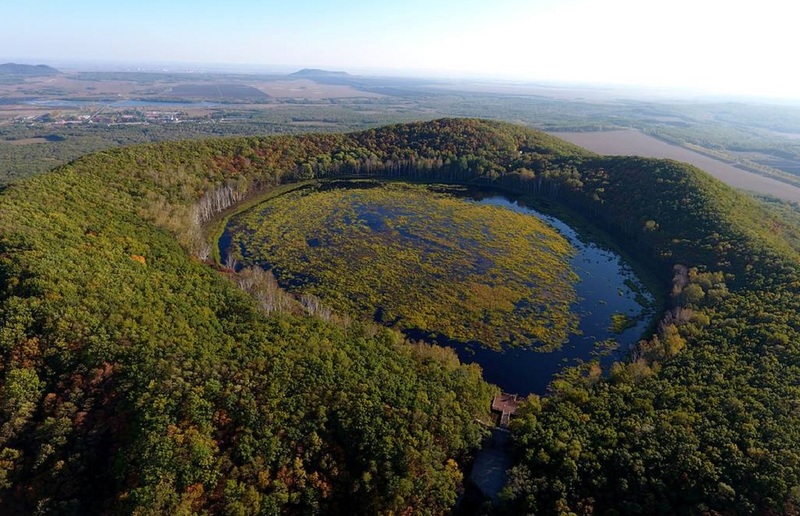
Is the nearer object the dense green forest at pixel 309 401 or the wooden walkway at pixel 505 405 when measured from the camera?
the dense green forest at pixel 309 401

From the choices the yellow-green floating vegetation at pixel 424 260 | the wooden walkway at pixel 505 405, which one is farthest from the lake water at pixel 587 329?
the yellow-green floating vegetation at pixel 424 260

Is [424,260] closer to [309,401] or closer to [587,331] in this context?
[587,331]

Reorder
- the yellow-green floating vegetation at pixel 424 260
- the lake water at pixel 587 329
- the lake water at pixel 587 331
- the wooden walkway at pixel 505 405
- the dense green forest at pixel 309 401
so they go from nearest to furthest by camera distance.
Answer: the dense green forest at pixel 309 401
the wooden walkway at pixel 505 405
the lake water at pixel 587 329
the lake water at pixel 587 331
the yellow-green floating vegetation at pixel 424 260

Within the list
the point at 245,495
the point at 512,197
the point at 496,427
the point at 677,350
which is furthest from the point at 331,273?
the point at 512,197

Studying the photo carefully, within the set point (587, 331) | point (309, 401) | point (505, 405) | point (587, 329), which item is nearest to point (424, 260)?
point (587, 329)

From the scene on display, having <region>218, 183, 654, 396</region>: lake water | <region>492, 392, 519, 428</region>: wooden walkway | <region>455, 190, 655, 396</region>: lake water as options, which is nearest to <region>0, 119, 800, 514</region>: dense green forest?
<region>492, 392, 519, 428</region>: wooden walkway

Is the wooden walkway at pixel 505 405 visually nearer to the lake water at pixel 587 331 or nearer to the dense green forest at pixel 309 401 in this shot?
the lake water at pixel 587 331

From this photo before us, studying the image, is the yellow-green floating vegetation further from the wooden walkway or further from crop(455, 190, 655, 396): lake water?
the wooden walkway
